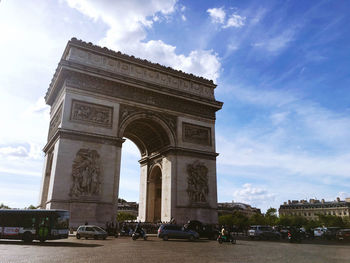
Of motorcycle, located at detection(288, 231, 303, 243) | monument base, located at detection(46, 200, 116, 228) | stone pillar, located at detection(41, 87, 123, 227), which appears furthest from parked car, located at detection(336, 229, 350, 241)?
stone pillar, located at detection(41, 87, 123, 227)

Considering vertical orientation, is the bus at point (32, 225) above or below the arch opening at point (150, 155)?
below

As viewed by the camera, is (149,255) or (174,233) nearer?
(149,255)

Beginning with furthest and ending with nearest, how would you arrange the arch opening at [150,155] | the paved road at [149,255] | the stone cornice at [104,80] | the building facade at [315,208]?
the building facade at [315,208] → the arch opening at [150,155] → the stone cornice at [104,80] → the paved road at [149,255]

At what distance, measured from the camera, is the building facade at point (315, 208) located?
103562mm

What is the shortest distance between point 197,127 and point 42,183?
15532 mm

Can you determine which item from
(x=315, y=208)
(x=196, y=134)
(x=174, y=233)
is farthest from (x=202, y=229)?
(x=315, y=208)

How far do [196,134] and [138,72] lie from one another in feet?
27.3

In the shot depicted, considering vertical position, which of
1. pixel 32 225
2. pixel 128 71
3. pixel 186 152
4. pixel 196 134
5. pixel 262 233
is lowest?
pixel 262 233

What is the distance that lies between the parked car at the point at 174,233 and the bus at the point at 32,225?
622 centimetres

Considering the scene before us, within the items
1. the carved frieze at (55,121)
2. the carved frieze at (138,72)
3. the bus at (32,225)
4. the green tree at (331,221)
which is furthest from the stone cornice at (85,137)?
the green tree at (331,221)

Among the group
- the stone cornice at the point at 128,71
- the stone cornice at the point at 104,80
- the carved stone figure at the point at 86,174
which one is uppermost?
the stone cornice at the point at 128,71

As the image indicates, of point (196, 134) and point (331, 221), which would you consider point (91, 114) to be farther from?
point (331, 221)

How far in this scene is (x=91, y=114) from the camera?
24172mm

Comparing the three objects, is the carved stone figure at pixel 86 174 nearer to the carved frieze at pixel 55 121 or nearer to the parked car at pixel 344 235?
the carved frieze at pixel 55 121
